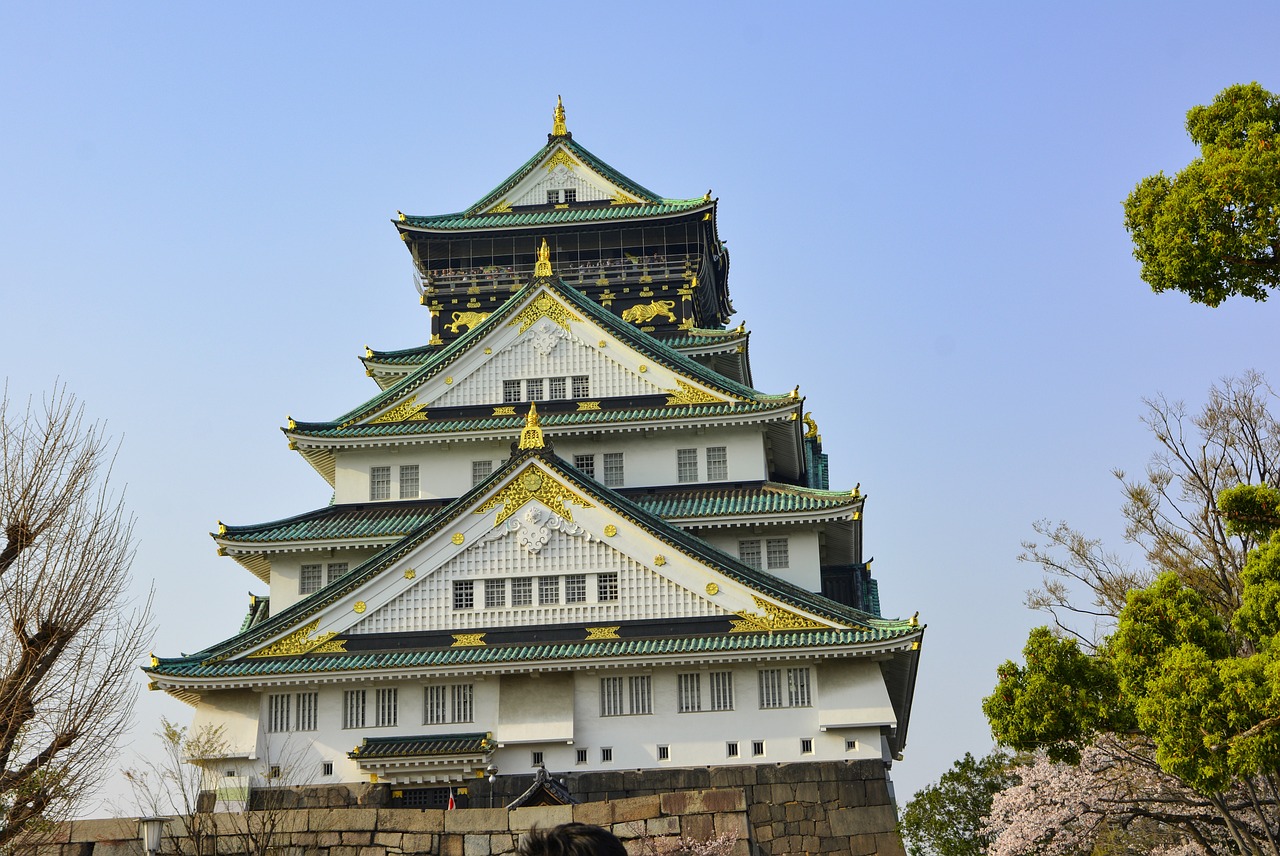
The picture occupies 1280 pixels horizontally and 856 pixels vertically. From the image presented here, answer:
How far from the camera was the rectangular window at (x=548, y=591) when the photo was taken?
32875 mm

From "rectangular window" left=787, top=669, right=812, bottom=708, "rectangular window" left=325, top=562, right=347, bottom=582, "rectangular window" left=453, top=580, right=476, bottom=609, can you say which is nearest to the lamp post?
"rectangular window" left=453, top=580, right=476, bottom=609

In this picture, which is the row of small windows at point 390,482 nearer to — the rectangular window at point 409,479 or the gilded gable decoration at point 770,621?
the rectangular window at point 409,479

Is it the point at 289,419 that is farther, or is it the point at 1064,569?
the point at 289,419

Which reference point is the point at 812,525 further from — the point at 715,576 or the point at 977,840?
the point at 977,840

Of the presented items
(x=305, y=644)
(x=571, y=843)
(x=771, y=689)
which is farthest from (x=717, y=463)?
(x=571, y=843)

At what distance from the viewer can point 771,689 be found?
104 feet

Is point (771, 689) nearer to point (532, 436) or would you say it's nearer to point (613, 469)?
point (532, 436)

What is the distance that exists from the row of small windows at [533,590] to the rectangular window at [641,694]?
1.96 metres

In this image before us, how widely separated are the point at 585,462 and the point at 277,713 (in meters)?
10.7

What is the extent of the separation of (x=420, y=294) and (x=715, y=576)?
1816 centimetres

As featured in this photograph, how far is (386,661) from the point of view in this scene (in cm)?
3159

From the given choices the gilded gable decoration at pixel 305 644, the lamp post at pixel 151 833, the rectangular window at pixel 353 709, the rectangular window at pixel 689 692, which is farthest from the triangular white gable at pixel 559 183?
the lamp post at pixel 151 833

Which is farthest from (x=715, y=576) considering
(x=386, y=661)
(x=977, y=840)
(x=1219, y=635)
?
(x=1219, y=635)

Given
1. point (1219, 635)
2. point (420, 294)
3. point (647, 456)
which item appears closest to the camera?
point (1219, 635)
